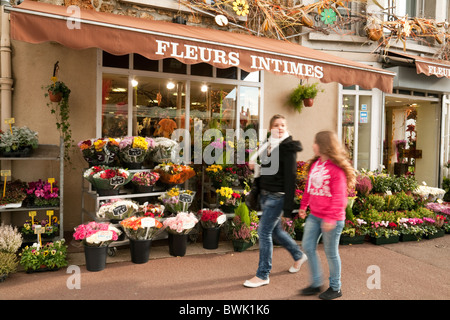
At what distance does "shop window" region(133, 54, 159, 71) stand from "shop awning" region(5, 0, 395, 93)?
148 centimetres

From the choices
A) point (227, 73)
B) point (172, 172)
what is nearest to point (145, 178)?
point (172, 172)

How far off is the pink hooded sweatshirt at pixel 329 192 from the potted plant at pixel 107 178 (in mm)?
2580

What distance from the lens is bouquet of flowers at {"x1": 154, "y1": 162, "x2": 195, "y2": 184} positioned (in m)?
5.16

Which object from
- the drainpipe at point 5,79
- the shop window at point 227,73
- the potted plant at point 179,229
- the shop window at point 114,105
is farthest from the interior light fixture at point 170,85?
the potted plant at point 179,229

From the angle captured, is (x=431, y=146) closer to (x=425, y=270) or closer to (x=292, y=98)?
(x=292, y=98)

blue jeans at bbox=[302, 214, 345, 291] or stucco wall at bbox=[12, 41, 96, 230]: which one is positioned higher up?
stucco wall at bbox=[12, 41, 96, 230]

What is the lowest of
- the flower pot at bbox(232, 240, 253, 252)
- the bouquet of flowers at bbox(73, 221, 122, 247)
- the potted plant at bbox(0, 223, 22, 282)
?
the flower pot at bbox(232, 240, 253, 252)

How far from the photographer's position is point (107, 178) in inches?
186

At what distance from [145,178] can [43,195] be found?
4.44 ft

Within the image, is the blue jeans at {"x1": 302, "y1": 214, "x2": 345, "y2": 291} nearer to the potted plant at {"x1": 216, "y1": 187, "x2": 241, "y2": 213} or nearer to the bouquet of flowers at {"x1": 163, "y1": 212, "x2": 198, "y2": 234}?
the bouquet of flowers at {"x1": 163, "y1": 212, "x2": 198, "y2": 234}

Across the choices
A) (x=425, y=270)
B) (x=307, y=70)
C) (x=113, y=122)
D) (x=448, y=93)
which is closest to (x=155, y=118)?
(x=113, y=122)

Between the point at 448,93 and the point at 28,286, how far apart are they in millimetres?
9837

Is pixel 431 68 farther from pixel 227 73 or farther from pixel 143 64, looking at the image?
pixel 143 64

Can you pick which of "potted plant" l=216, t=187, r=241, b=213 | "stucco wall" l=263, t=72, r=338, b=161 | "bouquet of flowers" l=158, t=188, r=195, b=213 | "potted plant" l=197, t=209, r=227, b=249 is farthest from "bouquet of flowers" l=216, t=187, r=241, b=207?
"stucco wall" l=263, t=72, r=338, b=161
